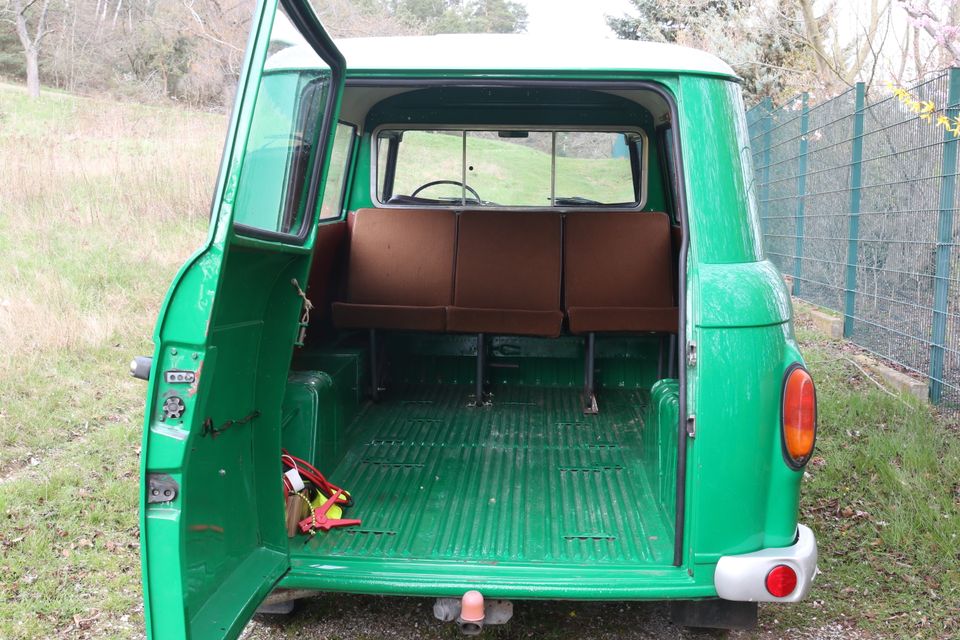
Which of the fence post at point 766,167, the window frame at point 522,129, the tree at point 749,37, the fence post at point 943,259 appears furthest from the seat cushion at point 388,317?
the tree at point 749,37

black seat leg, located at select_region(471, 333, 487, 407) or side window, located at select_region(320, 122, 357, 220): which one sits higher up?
side window, located at select_region(320, 122, 357, 220)

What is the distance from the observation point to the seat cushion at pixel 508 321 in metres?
4.61

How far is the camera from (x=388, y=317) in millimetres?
4625

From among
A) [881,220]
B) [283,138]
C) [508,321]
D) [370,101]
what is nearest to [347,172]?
[370,101]

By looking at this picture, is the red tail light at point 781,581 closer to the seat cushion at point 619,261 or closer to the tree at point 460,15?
the seat cushion at point 619,261

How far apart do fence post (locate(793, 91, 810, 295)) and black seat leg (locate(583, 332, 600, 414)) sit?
15.9 ft

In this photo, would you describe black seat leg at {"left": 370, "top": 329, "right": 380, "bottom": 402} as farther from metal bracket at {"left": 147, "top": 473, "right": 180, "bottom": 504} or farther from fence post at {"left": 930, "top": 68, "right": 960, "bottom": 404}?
fence post at {"left": 930, "top": 68, "right": 960, "bottom": 404}

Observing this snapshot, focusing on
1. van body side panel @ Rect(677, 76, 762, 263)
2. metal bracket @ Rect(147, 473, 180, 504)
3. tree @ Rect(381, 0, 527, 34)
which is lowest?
metal bracket @ Rect(147, 473, 180, 504)

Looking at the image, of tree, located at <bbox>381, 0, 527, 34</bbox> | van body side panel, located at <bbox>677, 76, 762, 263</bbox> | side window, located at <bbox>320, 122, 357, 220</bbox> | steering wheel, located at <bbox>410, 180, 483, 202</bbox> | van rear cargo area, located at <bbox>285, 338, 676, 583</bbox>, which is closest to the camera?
van body side panel, located at <bbox>677, 76, 762, 263</bbox>

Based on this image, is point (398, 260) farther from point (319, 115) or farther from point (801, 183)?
point (801, 183)

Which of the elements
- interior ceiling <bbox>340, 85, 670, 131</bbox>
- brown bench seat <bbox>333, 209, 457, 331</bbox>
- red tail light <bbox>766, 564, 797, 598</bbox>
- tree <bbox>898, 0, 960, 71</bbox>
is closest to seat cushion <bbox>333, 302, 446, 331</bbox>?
brown bench seat <bbox>333, 209, 457, 331</bbox>

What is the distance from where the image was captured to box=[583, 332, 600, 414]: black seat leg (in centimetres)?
457

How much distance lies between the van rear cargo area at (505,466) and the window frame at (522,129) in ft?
2.68

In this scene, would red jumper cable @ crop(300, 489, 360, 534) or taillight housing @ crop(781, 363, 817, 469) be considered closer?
taillight housing @ crop(781, 363, 817, 469)
